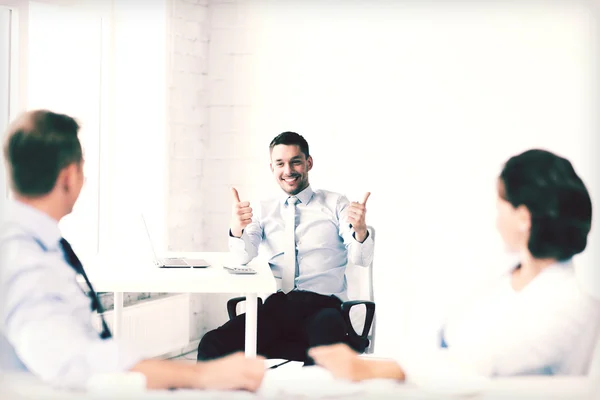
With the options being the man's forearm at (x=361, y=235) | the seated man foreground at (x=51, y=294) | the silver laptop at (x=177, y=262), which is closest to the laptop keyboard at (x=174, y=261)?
the silver laptop at (x=177, y=262)

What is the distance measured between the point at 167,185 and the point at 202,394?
233 cm

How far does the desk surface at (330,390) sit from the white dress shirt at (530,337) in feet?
0.07

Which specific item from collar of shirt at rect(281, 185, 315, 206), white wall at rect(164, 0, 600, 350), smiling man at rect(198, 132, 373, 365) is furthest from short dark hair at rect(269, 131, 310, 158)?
white wall at rect(164, 0, 600, 350)

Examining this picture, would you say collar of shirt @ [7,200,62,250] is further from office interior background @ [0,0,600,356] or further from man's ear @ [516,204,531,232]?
office interior background @ [0,0,600,356]

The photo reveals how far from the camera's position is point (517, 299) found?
1206 mm

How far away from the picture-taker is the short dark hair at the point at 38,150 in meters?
1.21

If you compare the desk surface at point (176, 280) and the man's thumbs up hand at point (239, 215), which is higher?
the man's thumbs up hand at point (239, 215)

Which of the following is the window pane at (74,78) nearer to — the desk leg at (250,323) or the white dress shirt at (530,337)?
the desk leg at (250,323)

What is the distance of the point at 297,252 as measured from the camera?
2.56 meters

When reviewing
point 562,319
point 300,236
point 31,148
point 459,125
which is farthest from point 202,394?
point 459,125

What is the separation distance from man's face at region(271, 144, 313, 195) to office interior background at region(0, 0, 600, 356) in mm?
792

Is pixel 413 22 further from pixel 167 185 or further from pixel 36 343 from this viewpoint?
pixel 36 343

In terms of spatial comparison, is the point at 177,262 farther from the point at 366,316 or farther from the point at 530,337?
the point at 530,337

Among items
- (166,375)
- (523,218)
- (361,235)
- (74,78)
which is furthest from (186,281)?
(74,78)
